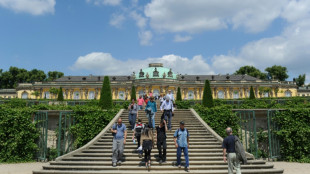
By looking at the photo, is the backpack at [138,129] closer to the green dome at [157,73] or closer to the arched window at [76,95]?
the green dome at [157,73]

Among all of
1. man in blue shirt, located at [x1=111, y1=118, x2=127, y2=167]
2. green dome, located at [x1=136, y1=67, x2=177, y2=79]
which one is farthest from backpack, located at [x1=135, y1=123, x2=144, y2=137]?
green dome, located at [x1=136, y1=67, x2=177, y2=79]

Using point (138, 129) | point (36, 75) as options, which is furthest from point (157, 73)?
point (138, 129)

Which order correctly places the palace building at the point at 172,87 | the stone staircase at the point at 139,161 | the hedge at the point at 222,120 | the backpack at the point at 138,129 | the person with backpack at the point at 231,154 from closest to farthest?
the person with backpack at the point at 231,154, the stone staircase at the point at 139,161, the backpack at the point at 138,129, the hedge at the point at 222,120, the palace building at the point at 172,87

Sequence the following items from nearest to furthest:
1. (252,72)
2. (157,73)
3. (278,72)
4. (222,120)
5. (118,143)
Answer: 1. (118,143)
2. (222,120)
3. (157,73)
4. (278,72)
5. (252,72)

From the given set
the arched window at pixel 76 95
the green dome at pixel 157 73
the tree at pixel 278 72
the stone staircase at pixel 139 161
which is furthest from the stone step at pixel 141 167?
the tree at pixel 278 72

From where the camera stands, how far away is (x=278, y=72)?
67.4 metres

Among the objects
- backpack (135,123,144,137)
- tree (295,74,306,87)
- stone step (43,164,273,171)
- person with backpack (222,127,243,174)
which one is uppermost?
tree (295,74,306,87)

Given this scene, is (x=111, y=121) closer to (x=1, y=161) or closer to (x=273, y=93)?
(x=1, y=161)

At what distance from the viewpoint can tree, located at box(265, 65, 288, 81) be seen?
67.4 meters

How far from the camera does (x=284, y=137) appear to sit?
1166 centimetres

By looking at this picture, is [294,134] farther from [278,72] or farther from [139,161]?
[278,72]

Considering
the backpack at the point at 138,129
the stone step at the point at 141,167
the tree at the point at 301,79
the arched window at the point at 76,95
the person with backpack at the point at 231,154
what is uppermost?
the tree at the point at 301,79

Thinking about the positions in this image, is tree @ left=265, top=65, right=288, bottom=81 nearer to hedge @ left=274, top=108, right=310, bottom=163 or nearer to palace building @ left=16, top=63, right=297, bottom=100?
palace building @ left=16, top=63, right=297, bottom=100

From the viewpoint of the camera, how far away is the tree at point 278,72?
67438mm
